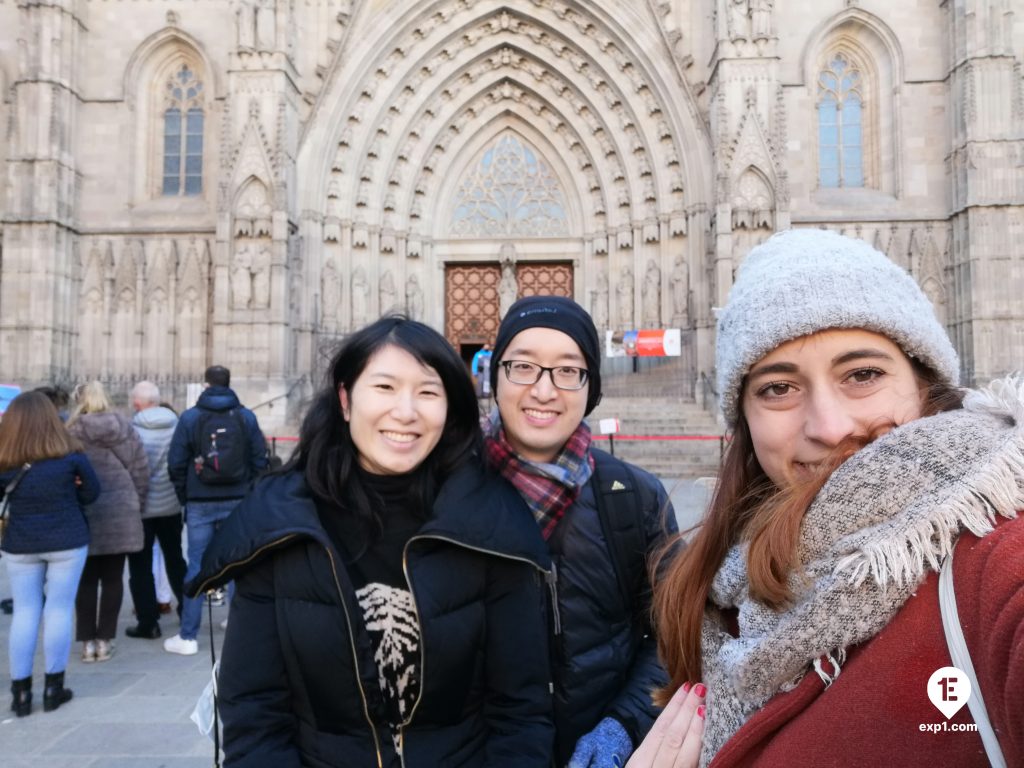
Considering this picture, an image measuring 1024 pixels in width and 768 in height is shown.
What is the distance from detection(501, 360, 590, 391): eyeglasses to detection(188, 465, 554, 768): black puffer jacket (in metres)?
0.39

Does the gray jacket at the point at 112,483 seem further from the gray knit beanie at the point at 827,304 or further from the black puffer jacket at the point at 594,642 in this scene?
the gray knit beanie at the point at 827,304

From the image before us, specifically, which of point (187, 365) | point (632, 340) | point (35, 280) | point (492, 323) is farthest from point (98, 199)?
point (632, 340)

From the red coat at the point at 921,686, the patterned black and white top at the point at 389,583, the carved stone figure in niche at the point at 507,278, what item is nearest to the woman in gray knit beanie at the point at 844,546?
the red coat at the point at 921,686

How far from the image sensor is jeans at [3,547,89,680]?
391cm

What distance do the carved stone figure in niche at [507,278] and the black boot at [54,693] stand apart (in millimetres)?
13483

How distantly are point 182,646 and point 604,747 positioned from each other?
13.8ft

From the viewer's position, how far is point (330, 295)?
1527cm

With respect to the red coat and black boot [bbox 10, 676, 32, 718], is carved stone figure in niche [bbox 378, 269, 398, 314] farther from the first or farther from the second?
the red coat

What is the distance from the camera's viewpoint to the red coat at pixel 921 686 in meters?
0.64

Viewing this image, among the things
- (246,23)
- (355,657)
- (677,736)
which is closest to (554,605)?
(355,657)

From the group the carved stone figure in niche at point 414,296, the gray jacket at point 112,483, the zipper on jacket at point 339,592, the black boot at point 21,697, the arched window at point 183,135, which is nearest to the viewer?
the zipper on jacket at point 339,592

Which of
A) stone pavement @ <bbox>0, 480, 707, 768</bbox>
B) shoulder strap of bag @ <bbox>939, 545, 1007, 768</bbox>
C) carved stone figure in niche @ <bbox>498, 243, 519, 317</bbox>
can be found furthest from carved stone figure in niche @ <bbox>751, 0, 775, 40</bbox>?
shoulder strap of bag @ <bbox>939, 545, 1007, 768</bbox>

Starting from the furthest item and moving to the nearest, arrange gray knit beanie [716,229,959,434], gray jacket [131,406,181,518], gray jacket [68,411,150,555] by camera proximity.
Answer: gray jacket [131,406,181,518] < gray jacket [68,411,150,555] < gray knit beanie [716,229,959,434]

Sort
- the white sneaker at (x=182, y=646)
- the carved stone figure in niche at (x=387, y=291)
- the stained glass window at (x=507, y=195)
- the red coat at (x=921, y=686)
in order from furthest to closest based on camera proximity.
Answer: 1. the stained glass window at (x=507, y=195)
2. the carved stone figure in niche at (x=387, y=291)
3. the white sneaker at (x=182, y=646)
4. the red coat at (x=921, y=686)
